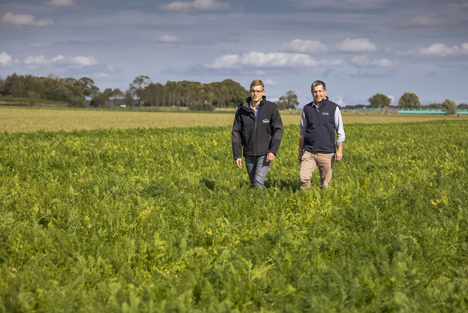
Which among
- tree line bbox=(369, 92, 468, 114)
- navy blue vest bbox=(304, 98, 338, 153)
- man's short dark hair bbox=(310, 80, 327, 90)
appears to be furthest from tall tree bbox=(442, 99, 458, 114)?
man's short dark hair bbox=(310, 80, 327, 90)

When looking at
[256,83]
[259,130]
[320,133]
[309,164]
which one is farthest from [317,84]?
[309,164]

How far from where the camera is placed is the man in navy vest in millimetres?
6680

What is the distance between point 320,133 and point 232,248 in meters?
2.82

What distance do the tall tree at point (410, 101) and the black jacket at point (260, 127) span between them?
19768 cm

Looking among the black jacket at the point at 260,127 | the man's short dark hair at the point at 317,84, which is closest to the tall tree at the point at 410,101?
the man's short dark hair at the point at 317,84

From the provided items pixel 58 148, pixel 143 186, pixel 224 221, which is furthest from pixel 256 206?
pixel 58 148

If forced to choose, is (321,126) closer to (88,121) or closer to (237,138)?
(237,138)

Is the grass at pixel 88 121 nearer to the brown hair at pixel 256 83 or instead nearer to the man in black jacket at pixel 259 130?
the man in black jacket at pixel 259 130

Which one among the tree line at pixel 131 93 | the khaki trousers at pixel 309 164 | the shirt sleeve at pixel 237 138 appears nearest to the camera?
the shirt sleeve at pixel 237 138

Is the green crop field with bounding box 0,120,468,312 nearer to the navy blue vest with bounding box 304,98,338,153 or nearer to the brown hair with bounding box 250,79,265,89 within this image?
the navy blue vest with bounding box 304,98,338,153

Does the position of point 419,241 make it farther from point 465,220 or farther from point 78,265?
point 78,265

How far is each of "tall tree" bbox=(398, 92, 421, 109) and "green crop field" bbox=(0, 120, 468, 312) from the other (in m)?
197

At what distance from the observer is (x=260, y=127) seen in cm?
648

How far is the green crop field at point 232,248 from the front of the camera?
3434 millimetres
